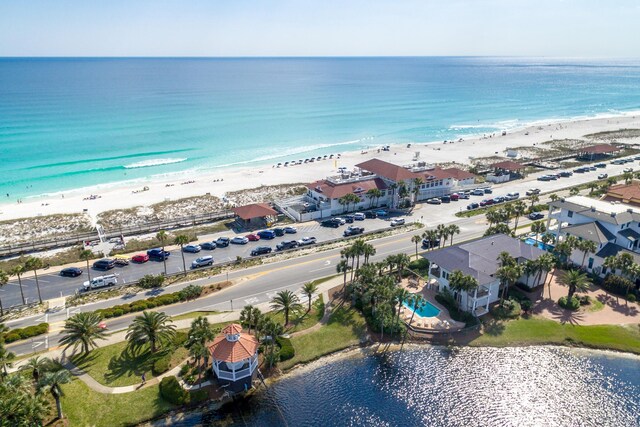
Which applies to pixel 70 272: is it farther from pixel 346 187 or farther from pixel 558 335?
pixel 558 335

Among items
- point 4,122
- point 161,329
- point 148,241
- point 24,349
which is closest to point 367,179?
point 148,241

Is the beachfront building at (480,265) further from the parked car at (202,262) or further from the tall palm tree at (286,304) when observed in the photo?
the parked car at (202,262)

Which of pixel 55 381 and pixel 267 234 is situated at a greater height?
pixel 55 381

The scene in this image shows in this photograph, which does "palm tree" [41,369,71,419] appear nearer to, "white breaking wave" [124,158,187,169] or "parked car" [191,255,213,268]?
"parked car" [191,255,213,268]

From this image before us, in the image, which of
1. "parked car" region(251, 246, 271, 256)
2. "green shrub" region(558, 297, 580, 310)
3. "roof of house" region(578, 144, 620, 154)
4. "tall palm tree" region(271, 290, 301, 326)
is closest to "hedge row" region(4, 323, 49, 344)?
"tall palm tree" region(271, 290, 301, 326)

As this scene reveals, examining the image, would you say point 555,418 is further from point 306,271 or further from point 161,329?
point 161,329

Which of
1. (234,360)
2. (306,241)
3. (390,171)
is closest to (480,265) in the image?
(306,241)
